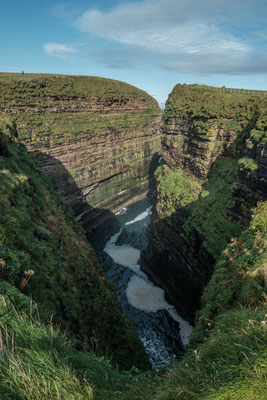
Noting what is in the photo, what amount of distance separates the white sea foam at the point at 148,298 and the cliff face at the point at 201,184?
1176mm

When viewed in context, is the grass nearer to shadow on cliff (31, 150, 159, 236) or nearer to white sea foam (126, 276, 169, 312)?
shadow on cliff (31, 150, 159, 236)

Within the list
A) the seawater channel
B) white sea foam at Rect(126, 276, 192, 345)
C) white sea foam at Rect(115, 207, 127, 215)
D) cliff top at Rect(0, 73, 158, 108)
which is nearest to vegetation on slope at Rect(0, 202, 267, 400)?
the seawater channel

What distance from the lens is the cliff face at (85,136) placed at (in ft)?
144

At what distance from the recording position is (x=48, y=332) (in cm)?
377

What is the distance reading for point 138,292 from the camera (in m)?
30.9

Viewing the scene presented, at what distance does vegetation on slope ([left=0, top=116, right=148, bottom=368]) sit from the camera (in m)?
7.65

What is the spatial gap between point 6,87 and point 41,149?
13.9m

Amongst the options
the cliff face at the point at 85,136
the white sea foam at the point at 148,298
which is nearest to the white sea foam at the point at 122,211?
the cliff face at the point at 85,136

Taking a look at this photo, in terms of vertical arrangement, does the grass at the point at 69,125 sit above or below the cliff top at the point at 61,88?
below

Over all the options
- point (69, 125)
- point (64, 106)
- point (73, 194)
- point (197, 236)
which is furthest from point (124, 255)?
point (64, 106)

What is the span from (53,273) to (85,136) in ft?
146

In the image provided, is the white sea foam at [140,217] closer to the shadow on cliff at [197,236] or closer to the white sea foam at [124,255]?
the white sea foam at [124,255]

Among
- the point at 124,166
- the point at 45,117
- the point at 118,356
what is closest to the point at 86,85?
the point at 45,117

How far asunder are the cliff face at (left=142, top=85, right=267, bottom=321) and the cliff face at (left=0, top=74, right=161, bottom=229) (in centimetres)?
2107
